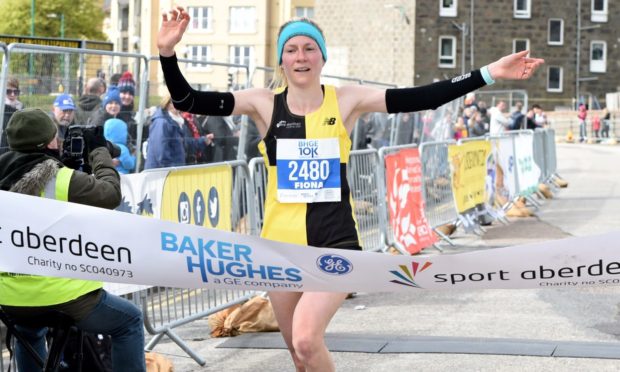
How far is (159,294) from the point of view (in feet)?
24.6

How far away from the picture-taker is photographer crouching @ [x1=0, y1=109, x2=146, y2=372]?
17.3 feet

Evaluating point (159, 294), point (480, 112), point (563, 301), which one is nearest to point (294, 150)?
point (159, 294)

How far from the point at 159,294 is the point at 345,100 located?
2.46 m

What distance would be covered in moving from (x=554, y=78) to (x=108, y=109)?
7683 centimetres

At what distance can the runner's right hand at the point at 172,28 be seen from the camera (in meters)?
5.36

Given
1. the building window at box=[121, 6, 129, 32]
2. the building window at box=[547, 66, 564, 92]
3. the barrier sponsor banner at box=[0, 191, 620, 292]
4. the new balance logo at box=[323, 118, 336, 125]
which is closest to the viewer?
the barrier sponsor banner at box=[0, 191, 620, 292]

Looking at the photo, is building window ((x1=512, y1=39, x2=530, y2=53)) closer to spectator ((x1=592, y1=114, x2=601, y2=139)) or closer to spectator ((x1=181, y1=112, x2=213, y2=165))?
spectator ((x1=592, y1=114, x2=601, y2=139))

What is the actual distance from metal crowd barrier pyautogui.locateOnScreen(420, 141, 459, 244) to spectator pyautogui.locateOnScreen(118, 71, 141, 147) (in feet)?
13.0

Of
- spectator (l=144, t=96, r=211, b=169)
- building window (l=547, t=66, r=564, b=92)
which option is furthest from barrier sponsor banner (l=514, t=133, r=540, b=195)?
building window (l=547, t=66, r=564, b=92)

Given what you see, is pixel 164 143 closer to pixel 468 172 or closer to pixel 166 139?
pixel 166 139

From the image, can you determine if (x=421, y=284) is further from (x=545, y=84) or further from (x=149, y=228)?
(x=545, y=84)

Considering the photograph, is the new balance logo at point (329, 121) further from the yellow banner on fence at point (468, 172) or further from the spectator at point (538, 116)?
the spectator at point (538, 116)

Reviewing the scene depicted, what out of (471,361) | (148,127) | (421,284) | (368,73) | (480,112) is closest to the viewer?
(421,284)

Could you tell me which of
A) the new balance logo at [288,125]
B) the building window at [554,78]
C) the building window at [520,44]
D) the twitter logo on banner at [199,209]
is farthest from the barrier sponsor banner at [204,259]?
the building window at [520,44]
